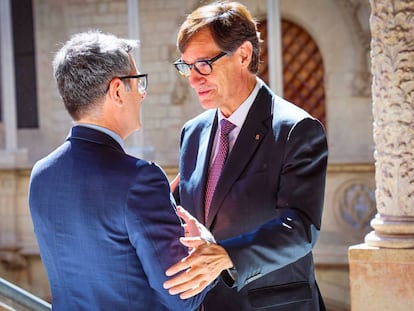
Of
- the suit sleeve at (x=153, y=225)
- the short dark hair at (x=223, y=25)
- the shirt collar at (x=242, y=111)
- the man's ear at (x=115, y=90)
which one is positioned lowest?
the suit sleeve at (x=153, y=225)

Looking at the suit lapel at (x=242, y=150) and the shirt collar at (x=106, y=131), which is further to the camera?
the suit lapel at (x=242, y=150)

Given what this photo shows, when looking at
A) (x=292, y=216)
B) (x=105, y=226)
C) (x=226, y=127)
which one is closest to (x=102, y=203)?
(x=105, y=226)

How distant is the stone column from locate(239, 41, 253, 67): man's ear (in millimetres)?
1927

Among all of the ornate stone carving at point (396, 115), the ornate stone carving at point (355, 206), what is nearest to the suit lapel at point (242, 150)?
the ornate stone carving at point (396, 115)

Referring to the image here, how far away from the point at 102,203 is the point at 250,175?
0.53 meters

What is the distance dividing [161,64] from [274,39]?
2124 millimetres

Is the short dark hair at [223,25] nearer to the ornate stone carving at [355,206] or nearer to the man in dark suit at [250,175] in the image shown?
the man in dark suit at [250,175]

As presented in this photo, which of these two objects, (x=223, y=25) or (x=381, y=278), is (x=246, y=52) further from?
(x=381, y=278)

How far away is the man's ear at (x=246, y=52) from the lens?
7.42 ft

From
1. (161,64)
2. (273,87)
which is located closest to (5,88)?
(161,64)

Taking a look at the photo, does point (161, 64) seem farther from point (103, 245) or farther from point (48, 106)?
point (103, 245)

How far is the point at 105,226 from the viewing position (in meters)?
1.81

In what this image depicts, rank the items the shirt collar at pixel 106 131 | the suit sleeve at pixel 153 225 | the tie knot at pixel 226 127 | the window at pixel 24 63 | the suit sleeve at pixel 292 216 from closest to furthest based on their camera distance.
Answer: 1. the suit sleeve at pixel 153 225
2. the shirt collar at pixel 106 131
3. the suit sleeve at pixel 292 216
4. the tie knot at pixel 226 127
5. the window at pixel 24 63

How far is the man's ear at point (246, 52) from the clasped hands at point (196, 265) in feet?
1.68
